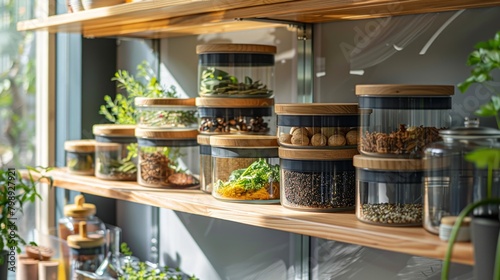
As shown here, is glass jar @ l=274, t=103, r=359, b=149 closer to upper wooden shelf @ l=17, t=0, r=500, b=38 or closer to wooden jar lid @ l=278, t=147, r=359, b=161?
wooden jar lid @ l=278, t=147, r=359, b=161

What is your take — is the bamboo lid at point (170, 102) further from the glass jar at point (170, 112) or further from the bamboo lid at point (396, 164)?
the bamboo lid at point (396, 164)

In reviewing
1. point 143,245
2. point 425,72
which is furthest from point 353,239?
point 143,245

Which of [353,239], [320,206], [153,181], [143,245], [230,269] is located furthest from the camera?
[143,245]

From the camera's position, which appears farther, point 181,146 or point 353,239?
point 181,146

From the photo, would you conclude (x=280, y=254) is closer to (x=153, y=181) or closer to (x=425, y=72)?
(x=153, y=181)

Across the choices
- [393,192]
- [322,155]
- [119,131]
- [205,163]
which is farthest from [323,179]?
[119,131]

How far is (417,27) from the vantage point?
1.47 meters

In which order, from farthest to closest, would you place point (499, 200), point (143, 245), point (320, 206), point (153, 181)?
point (143, 245)
point (153, 181)
point (320, 206)
point (499, 200)

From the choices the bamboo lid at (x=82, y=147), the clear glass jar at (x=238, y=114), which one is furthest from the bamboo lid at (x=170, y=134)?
the bamboo lid at (x=82, y=147)

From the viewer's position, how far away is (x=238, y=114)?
164 cm

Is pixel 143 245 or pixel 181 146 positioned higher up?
pixel 181 146

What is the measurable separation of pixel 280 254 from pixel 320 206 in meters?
0.46

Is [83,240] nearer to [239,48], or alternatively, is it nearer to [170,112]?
[170,112]

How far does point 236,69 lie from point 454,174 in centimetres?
63
